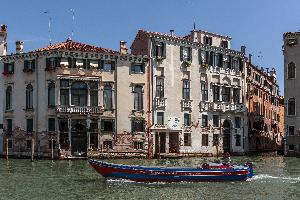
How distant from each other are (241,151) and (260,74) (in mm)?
14207

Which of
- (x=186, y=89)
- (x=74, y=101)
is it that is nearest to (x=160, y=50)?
(x=186, y=89)

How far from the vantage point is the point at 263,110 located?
58688 millimetres

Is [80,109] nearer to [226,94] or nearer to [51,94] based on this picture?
[51,94]

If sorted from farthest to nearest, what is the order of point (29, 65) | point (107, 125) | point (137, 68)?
point (137, 68) < point (107, 125) < point (29, 65)

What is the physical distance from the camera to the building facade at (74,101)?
38.9 m

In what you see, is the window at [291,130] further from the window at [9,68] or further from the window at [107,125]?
the window at [9,68]

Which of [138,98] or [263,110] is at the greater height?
[138,98]

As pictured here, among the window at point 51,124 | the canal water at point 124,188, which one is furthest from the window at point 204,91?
the canal water at point 124,188

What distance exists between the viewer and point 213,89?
1823 inches

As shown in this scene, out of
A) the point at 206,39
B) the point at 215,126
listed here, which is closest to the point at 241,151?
the point at 215,126

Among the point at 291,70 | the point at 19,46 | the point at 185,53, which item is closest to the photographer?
the point at 19,46

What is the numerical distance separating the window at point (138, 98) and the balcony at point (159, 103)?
4.52ft

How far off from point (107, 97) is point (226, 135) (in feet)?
44.4

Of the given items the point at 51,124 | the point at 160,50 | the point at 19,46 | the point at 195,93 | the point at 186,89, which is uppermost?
the point at 19,46
